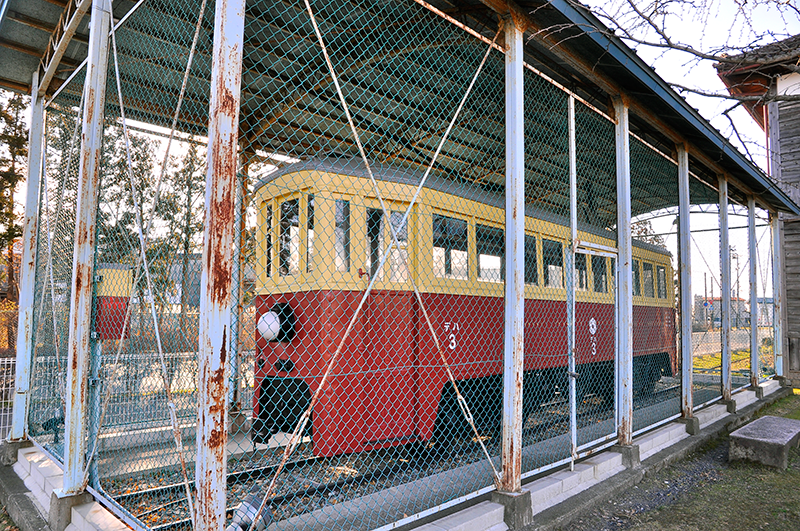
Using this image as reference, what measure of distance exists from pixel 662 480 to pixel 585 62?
3.86m

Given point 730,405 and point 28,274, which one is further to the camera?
point 730,405

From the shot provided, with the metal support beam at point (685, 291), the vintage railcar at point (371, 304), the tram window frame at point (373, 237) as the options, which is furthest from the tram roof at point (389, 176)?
the metal support beam at point (685, 291)

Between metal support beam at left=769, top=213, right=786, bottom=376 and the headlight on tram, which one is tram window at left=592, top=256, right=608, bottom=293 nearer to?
the headlight on tram

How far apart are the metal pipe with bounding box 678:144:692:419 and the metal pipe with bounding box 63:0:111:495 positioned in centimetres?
601

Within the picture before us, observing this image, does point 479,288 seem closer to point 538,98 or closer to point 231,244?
point 538,98

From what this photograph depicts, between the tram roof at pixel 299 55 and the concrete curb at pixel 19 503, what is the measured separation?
287 centimetres

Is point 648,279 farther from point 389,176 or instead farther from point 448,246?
point 389,176

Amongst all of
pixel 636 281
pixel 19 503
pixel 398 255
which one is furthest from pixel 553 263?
pixel 19 503

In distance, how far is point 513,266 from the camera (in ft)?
11.3

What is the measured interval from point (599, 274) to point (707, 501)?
3192 mm

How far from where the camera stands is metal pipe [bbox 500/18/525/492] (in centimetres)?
331

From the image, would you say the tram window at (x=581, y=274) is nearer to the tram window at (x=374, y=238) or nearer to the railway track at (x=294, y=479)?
the railway track at (x=294, y=479)

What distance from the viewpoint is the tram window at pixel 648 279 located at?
764 centimetres

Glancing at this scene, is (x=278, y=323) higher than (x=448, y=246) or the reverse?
the reverse
